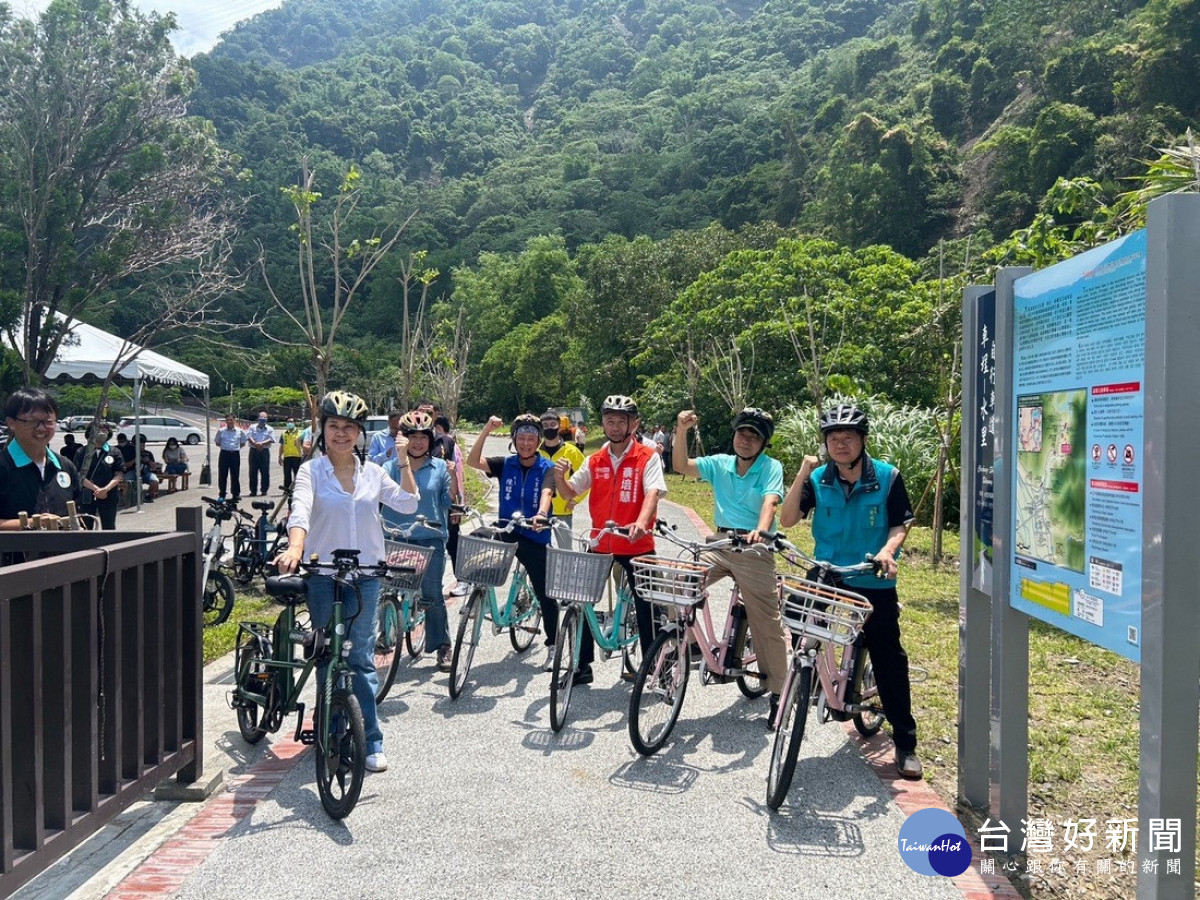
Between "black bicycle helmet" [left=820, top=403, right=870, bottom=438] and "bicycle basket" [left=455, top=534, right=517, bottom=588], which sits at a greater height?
"black bicycle helmet" [left=820, top=403, right=870, bottom=438]

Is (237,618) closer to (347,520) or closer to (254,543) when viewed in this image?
(254,543)

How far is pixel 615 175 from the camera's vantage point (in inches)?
4033

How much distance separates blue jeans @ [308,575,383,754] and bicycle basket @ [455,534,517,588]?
1345 mm

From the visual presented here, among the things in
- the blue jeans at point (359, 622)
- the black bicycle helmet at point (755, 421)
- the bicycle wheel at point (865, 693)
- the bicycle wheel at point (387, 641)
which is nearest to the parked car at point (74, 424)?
the bicycle wheel at point (387, 641)

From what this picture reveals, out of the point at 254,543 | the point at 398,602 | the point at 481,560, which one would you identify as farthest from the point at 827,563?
the point at 254,543

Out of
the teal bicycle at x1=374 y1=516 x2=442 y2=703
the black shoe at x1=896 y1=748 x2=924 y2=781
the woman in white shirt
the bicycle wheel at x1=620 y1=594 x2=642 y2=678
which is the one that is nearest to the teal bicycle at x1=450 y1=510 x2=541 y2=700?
the teal bicycle at x1=374 y1=516 x2=442 y2=703

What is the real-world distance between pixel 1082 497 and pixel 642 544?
132 inches

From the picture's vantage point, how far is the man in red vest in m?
6.35

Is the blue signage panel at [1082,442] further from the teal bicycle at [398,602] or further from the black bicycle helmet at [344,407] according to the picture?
the teal bicycle at [398,602]

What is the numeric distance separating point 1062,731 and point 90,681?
5.06 metres

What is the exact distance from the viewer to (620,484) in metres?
6.52

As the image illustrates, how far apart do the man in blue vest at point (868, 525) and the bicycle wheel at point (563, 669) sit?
142 cm

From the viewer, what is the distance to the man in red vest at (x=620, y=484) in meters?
6.35

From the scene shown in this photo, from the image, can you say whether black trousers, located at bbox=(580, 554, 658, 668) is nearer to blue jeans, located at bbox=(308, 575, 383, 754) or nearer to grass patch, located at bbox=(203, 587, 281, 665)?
blue jeans, located at bbox=(308, 575, 383, 754)
